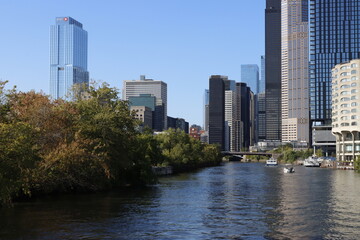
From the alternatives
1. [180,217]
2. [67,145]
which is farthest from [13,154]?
[67,145]

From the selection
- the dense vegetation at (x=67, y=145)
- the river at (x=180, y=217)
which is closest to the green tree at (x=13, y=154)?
the dense vegetation at (x=67, y=145)

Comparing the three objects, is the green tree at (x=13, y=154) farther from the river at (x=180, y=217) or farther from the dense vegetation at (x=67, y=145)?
the river at (x=180, y=217)

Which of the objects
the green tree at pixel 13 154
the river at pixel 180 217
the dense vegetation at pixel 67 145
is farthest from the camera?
the dense vegetation at pixel 67 145

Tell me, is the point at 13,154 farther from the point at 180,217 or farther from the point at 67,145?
the point at 67,145

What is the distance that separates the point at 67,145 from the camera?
232 ft

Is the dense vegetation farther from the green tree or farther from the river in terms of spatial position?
the river

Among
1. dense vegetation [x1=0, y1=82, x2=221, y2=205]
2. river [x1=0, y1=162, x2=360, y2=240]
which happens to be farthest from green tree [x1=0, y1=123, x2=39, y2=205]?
river [x1=0, y1=162, x2=360, y2=240]

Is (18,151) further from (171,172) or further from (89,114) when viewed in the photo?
(171,172)

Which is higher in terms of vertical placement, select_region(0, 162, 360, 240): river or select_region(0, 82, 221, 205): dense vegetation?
select_region(0, 82, 221, 205): dense vegetation

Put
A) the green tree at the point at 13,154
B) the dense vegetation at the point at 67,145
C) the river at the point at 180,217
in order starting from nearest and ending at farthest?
the river at the point at 180,217 < the green tree at the point at 13,154 < the dense vegetation at the point at 67,145

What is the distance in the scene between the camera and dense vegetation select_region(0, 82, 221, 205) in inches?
2056

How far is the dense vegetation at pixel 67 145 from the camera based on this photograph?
171 feet

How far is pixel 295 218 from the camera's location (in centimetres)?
5303

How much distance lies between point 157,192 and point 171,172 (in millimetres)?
75833
